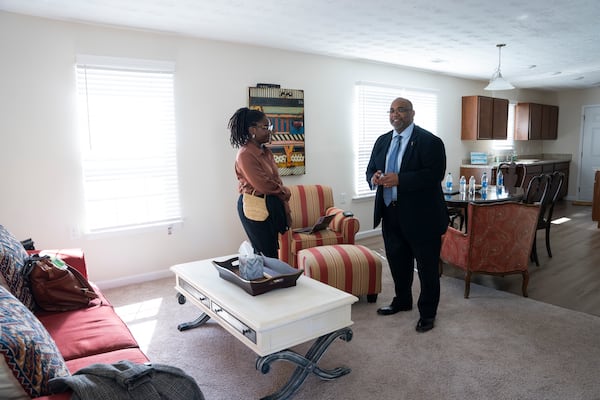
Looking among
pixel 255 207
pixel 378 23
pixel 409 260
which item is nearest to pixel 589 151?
pixel 378 23

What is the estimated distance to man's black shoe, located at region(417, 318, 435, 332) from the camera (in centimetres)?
291

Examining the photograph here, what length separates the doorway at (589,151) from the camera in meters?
8.95

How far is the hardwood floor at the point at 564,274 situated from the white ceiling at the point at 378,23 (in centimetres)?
239

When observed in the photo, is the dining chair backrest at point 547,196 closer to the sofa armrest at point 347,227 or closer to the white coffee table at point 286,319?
the sofa armrest at point 347,227

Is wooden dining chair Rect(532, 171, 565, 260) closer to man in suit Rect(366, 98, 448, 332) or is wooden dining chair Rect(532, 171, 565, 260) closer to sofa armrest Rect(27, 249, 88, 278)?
man in suit Rect(366, 98, 448, 332)

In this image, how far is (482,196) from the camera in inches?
171

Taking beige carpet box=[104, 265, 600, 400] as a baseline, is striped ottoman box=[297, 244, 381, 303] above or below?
above

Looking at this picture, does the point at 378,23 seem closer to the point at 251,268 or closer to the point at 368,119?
the point at 368,119

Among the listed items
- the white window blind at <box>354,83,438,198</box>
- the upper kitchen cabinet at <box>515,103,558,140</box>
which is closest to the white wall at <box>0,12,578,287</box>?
the white window blind at <box>354,83,438,198</box>

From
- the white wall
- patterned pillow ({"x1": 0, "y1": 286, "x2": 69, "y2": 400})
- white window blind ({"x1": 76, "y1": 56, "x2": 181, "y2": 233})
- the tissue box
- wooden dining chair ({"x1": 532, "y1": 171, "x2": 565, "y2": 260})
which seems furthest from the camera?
the tissue box

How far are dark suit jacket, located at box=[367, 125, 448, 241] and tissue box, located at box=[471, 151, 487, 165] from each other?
16.6 ft

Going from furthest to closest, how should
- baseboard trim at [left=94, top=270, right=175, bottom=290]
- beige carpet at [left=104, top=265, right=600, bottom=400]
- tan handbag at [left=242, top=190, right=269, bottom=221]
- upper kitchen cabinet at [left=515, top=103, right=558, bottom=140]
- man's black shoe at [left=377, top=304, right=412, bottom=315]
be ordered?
upper kitchen cabinet at [left=515, top=103, right=558, bottom=140] → baseboard trim at [left=94, top=270, right=175, bottom=290] → man's black shoe at [left=377, top=304, right=412, bottom=315] → tan handbag at [left=242, top=190, right=269, bottom=221] → beige carpet at [left=104, top=265, right=600, bottom=400]

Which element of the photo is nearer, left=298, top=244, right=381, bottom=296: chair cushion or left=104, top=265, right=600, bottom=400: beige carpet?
left=104, top=265, right=600, bottom=400: beige carpet

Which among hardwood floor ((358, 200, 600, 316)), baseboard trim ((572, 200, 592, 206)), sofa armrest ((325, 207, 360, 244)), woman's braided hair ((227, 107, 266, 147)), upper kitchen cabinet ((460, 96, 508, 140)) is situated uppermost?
upper kitchen cabinet ((460, 96, 508, 140))
